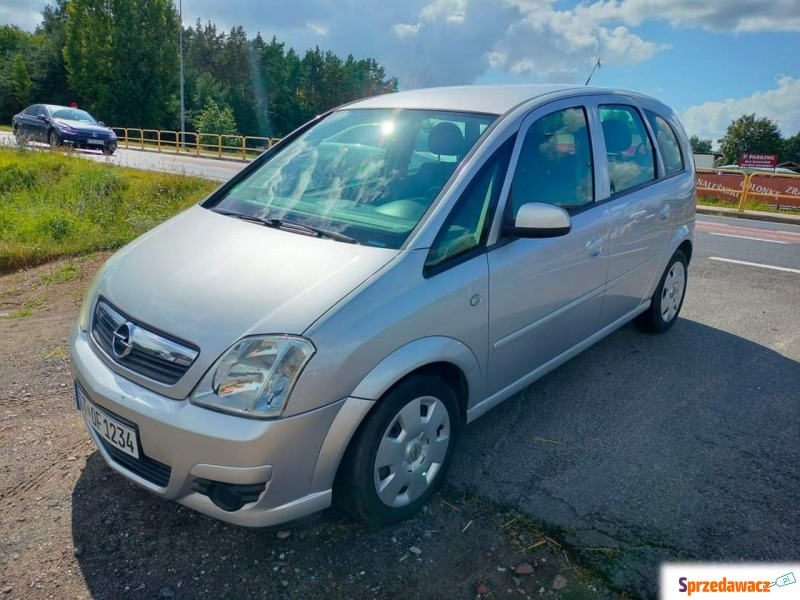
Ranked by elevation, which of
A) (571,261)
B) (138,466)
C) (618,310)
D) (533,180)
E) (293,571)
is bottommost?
(293,571)

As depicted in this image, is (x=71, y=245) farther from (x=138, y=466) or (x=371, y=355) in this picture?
(x=371, y=355)

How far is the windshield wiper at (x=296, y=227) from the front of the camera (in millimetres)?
2658

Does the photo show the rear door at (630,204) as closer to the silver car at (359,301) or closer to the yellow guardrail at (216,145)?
the silver car at (359,301)

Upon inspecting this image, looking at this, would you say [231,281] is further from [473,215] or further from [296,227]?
[473,215]

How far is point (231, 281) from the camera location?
242 centimetres

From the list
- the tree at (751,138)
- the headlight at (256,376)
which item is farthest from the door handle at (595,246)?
the tree at (751,138)

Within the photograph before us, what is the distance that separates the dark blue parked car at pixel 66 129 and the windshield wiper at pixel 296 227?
19036 millimetres

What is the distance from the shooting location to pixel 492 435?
3.37 m

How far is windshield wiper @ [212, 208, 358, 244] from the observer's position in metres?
2.66

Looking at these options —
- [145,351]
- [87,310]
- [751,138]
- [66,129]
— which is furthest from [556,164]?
[751,138]

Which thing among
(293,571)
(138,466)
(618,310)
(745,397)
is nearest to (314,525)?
(293,571)

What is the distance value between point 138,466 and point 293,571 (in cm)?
72

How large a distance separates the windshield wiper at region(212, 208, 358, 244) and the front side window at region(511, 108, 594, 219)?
2.71 ft

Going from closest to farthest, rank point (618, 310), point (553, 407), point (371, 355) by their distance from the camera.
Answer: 1. point (371, 355)
2. point (553, 407)
3. point (618, 310)
